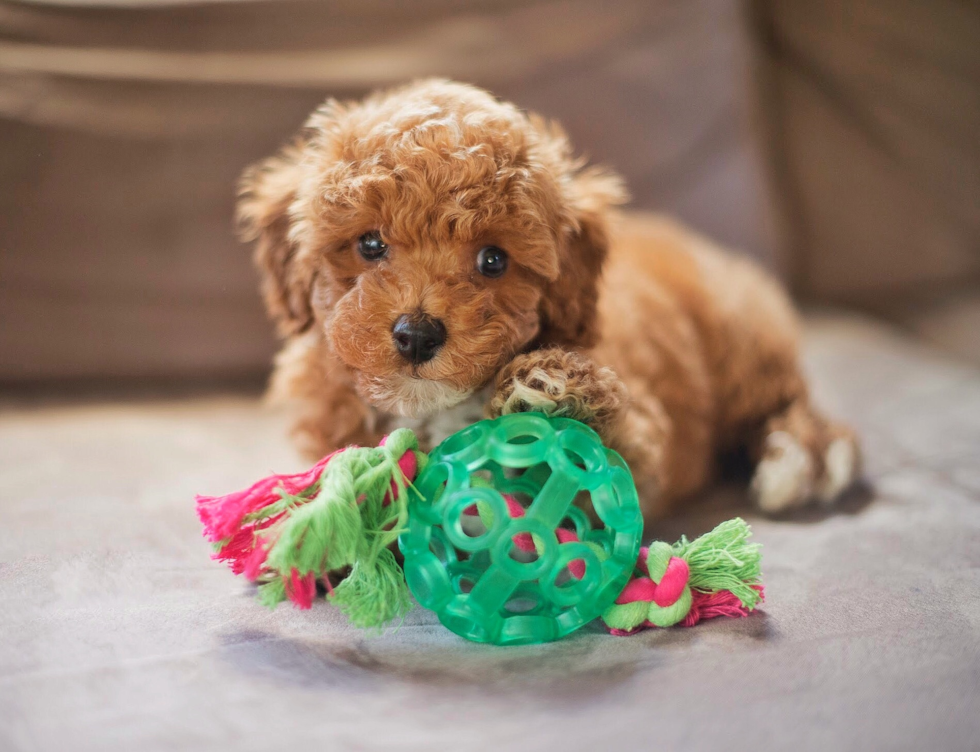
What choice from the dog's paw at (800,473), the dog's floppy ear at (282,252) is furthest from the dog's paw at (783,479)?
the dog's floppy ear at (282,252)

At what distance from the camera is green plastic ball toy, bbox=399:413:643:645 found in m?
1.27

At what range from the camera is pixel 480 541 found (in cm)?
125

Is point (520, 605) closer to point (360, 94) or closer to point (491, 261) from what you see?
point (491, 261)

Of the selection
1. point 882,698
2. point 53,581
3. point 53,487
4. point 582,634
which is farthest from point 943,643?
point 53,487

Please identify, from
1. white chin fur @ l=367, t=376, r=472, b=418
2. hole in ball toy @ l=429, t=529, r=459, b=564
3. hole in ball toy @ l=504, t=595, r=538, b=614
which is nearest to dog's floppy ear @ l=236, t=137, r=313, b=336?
white chin fur @ l=367, t=376, r=472, b=418

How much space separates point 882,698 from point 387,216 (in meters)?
1.09

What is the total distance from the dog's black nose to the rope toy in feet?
0.43

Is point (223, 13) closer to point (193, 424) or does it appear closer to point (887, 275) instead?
point (193, 424)

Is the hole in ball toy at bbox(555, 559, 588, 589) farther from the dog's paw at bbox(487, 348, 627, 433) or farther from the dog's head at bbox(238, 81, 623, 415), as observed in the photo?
the dog's head at bbox(238, 81, 623, 415)

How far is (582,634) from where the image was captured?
1398 mm

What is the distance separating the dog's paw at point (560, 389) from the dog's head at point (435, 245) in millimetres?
69

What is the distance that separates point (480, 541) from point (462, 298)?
445 mm

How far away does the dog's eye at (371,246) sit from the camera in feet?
5.04

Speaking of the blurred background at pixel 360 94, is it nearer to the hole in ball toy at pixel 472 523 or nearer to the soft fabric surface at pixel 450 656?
the soft fabric surface at pixel 450 656
